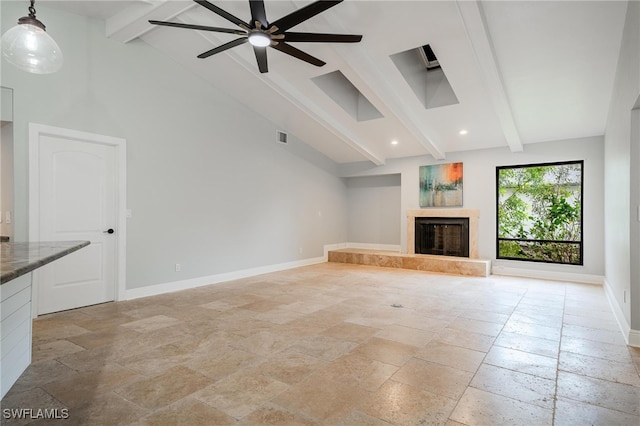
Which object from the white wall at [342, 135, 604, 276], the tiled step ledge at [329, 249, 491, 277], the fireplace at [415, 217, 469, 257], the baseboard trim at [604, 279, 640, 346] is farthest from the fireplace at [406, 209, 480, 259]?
the baseboard trim at [604, 279, 640, 346]

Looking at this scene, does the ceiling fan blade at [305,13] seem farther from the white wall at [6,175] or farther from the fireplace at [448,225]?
the fireplace at [448,225]

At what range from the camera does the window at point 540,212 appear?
21.6 feet

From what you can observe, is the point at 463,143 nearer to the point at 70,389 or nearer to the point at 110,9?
the point at 110,9

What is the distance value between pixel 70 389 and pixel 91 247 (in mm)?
2690

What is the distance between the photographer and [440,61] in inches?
181

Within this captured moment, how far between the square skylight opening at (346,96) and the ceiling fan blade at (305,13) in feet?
8.82

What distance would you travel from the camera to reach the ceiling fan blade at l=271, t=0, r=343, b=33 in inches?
110

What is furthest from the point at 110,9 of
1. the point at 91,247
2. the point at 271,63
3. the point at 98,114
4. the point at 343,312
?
the point at 343,312

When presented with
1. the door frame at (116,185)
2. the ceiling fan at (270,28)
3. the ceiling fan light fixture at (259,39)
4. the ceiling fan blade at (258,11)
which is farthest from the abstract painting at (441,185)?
the door frame at (116,185)

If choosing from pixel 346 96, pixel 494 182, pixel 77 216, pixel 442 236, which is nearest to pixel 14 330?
pixel 77 216

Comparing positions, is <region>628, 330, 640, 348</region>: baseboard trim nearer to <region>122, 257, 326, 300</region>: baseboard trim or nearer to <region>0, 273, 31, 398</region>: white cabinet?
<region>0, 273, 31, 398</region>: white cabinet

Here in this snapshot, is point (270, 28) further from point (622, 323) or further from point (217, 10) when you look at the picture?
point (622, 323)

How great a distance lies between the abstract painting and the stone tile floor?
3215 millimetres

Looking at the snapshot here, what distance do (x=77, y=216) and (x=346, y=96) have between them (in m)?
4.84
